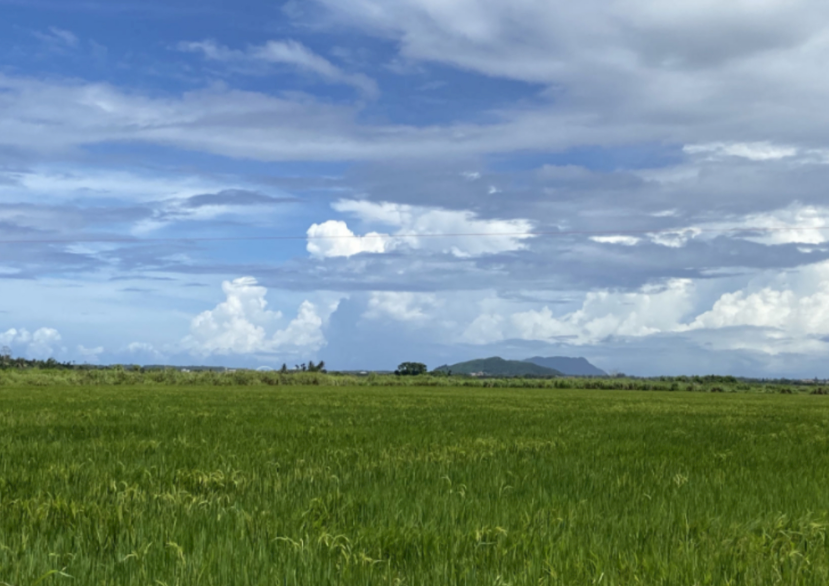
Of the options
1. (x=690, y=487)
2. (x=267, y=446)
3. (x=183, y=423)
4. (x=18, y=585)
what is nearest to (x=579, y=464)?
(x=690, y=487)

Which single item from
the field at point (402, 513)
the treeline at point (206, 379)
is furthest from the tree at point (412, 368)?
the field at point (402, 513)

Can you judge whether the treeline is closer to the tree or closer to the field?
the tree

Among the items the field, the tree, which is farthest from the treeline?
the field

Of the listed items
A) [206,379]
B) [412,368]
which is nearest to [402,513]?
[206,379]

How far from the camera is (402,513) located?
21.9 ft

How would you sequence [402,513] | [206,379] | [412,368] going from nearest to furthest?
[402,513] < [206,379] < [412,368]

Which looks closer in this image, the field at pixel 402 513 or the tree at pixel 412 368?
the field at pixel 402 513

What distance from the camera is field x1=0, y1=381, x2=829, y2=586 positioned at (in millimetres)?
4988

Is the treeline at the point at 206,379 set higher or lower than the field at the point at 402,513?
lower

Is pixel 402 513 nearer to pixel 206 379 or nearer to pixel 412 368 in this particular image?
pixel 206 379

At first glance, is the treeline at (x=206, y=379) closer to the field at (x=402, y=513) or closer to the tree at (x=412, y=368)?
the tree at (x=412, y=368)

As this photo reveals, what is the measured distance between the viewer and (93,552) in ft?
17.8

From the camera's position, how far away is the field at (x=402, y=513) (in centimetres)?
499

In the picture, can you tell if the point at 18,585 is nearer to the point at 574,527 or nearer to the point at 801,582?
the point at 574,527
